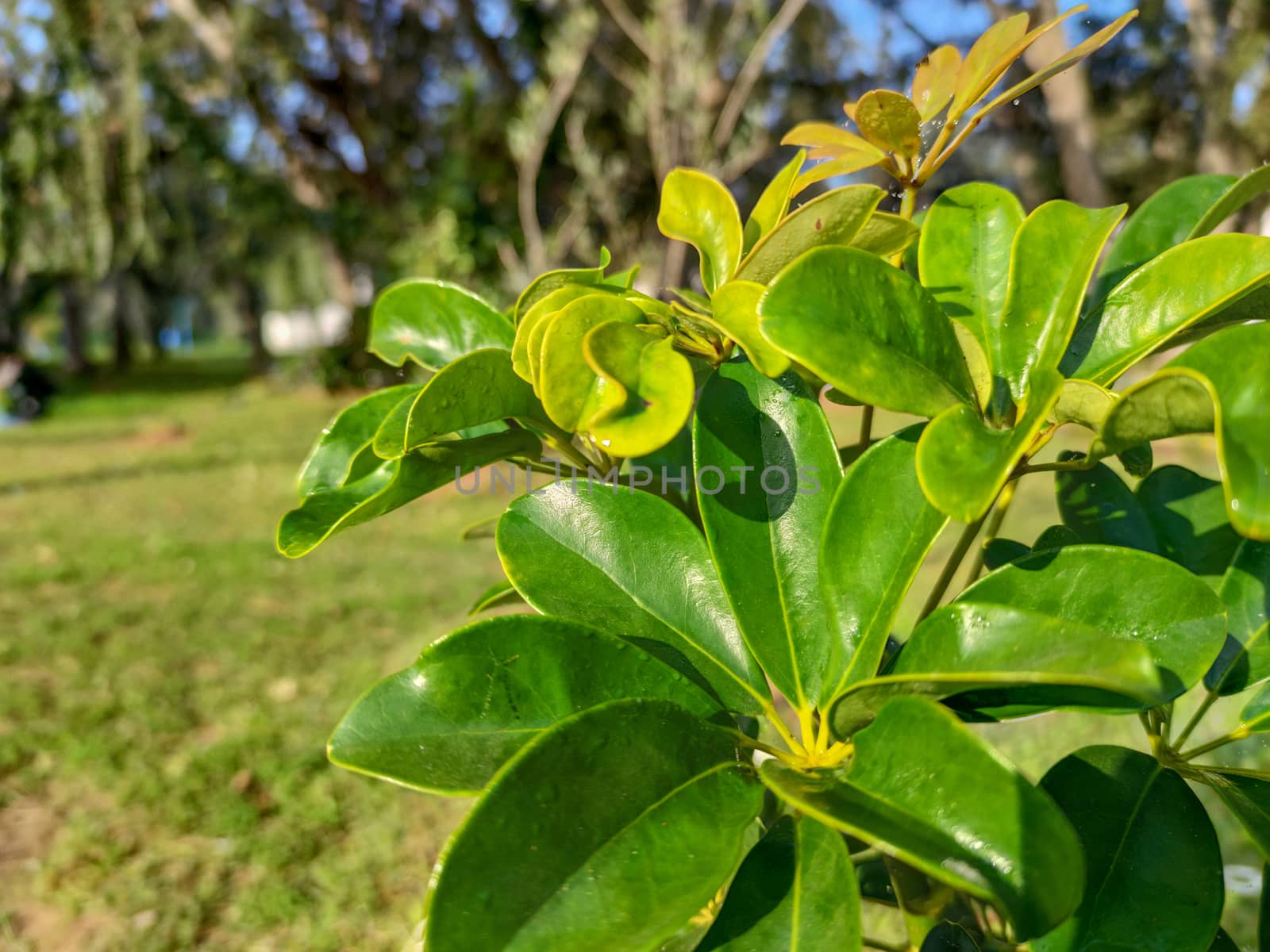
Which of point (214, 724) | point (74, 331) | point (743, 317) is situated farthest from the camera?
point (74, 331)

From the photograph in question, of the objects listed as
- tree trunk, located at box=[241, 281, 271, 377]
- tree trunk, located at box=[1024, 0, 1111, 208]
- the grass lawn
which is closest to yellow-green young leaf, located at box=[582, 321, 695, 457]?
the grass lawn

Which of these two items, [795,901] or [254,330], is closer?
[795,901]

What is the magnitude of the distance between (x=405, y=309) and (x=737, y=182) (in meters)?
5.35

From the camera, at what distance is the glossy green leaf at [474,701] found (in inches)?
17.5

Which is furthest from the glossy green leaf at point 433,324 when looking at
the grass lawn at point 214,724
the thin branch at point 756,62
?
the thin branch at point 756,62

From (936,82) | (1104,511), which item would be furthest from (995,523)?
(936,82)

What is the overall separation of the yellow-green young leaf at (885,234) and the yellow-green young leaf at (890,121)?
4cm

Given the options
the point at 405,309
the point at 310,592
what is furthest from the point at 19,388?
the point at 405,309

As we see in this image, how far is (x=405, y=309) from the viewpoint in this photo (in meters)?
0.67

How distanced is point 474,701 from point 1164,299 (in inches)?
15.6

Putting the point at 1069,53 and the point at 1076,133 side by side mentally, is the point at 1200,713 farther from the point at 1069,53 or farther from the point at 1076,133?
the point at 1076,133

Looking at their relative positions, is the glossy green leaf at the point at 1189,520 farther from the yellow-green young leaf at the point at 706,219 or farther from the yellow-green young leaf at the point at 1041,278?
the yellow-green young leaf at the point at 706,219

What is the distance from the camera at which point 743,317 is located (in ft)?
1.54

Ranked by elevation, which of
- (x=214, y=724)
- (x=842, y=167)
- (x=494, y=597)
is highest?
(x=842, y=167)
